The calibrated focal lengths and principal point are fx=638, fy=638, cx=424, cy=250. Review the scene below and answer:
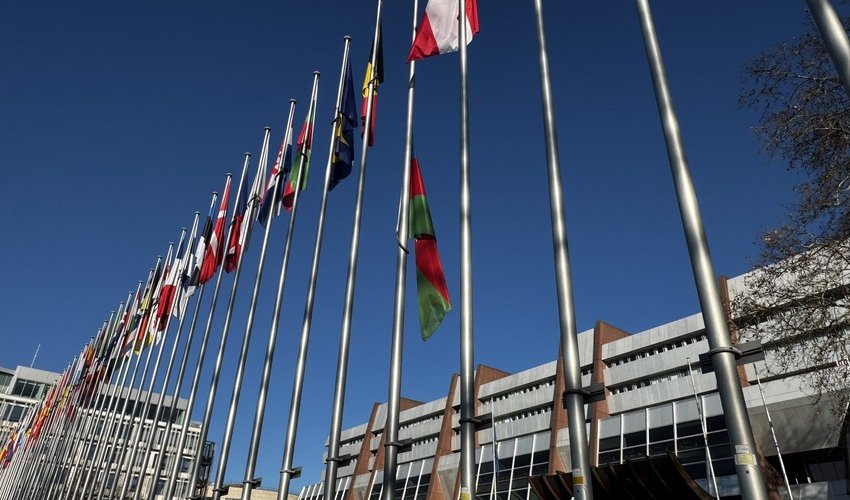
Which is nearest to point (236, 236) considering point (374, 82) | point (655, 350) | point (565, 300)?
point (374, 82)

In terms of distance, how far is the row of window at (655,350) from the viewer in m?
43.6

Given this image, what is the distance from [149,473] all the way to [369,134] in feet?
302

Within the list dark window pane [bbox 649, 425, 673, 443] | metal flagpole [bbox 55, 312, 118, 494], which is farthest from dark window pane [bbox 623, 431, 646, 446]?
metal flagpole [bbox 55, 312, 118, 494]

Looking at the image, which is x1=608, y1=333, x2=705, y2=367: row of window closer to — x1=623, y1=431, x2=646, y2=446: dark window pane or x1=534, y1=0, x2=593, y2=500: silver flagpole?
x1=623, y1=431, x2=646, y2=446: dark window pane

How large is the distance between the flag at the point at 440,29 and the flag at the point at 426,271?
4.01 m

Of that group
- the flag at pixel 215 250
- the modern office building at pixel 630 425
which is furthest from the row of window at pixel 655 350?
the flag at pixel 215 250

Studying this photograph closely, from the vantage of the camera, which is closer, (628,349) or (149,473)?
(628,349)

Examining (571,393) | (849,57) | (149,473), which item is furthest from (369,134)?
(149,473)

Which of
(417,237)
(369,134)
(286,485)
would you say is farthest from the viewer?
(369,134)

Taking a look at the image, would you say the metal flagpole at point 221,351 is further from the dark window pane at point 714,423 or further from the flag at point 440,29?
the dark window pane at point 714,423

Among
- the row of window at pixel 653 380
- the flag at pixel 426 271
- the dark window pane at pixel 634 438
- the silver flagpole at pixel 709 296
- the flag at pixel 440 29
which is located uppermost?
the row of window at pixel 653 380

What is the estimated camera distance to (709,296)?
8.32 metres

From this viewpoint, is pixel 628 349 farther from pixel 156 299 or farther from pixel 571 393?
pixel 571 393

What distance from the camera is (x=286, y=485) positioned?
16.0 meters
